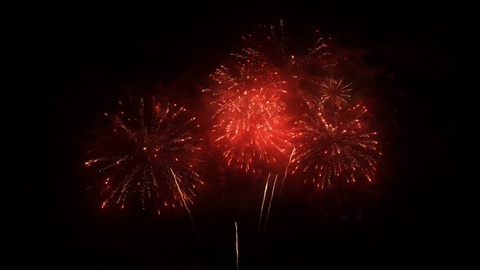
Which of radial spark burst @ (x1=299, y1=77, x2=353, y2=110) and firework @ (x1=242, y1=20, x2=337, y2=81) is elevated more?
firework @ (x1=242, y1=20, x2=337, y2=81)

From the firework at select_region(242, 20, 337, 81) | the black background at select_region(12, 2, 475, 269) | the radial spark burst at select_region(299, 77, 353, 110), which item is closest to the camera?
the black background at select_region(12, 2, 475, 269)

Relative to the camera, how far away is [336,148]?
7.44 metres

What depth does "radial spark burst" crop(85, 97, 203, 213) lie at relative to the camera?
751 centimetres

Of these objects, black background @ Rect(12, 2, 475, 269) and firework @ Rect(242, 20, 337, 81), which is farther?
firework @ Rect(242, 20, 337, 81)

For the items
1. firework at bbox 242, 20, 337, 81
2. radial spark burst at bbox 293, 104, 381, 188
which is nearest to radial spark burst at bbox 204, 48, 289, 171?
firework at bbox 242, 20, 337, 81

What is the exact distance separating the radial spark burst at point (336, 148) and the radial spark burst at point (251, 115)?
544 mm

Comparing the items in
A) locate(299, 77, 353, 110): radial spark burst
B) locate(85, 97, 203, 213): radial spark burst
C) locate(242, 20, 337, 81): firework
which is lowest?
locate(85, 97, 203, 213): radial spark burst

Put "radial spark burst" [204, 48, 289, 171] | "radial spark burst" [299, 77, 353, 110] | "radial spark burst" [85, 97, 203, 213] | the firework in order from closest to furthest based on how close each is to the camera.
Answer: "radial spark burst" [85, 97, 203, 213] < "radial spark burst" [204, 48, 289, 171] < "radial spark burst" [299, 77, 353, 110] < the firework

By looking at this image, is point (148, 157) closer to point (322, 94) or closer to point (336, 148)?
point (336, 148)

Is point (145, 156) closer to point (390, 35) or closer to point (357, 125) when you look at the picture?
point (357, 125)

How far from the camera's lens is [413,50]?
8.93 metres

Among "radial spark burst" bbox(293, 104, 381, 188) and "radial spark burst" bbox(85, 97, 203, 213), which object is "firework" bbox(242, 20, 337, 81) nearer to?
"radial spark burst" bbox(293, 104, 381, 188)

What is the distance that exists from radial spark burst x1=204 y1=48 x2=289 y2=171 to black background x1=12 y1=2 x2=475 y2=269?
0.81 metres

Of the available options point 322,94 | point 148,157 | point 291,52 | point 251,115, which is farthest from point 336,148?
point 148,157
